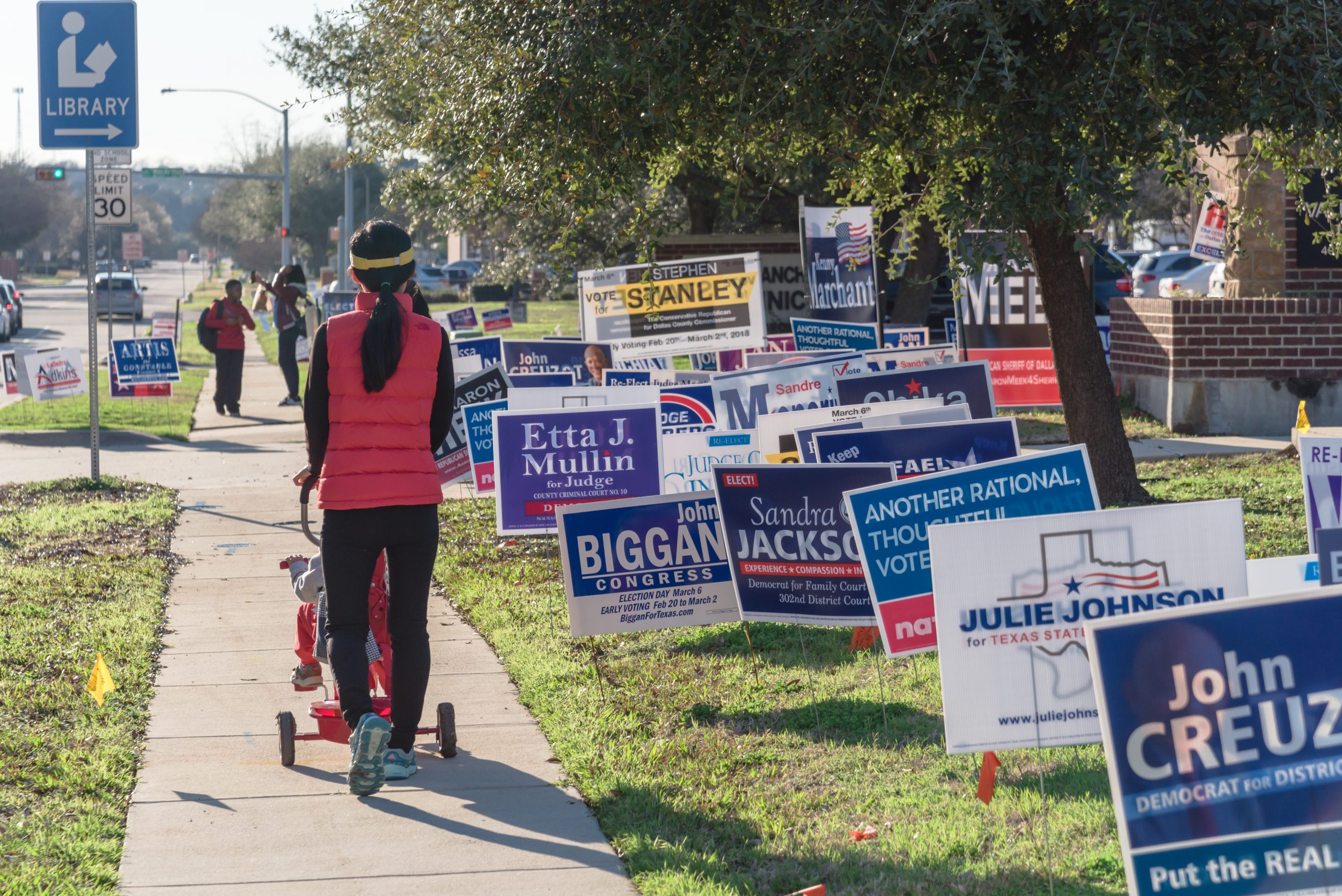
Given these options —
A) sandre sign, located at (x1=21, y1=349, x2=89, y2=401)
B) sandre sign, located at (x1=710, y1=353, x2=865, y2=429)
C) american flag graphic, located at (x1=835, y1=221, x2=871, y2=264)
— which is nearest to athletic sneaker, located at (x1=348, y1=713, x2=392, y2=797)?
sandre sign, located at (x1=710, y1=353, x2=865, y2=429)

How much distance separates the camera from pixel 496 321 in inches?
1083

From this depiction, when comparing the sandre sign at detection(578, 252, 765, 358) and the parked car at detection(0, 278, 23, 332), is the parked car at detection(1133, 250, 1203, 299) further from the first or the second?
the parked car at detection(0, 278, 23, 332)

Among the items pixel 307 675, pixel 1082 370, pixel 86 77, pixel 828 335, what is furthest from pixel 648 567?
pixel 828 335

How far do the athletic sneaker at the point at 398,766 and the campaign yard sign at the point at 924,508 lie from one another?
5.69ft

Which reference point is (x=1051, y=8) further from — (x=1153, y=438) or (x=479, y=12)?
(x=1153, y=438)

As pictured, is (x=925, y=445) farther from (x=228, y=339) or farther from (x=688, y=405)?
(x=228, y=339)

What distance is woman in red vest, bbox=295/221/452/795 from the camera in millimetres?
4934

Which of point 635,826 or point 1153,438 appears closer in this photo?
point 635,826

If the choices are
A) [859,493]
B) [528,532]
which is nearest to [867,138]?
[528,532]

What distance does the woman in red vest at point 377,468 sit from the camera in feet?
16.2

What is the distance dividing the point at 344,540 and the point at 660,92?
422cm

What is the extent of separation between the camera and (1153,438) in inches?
579

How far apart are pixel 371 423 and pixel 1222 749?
9.71 ft

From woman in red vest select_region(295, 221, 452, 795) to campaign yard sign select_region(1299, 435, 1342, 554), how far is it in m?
3.54
